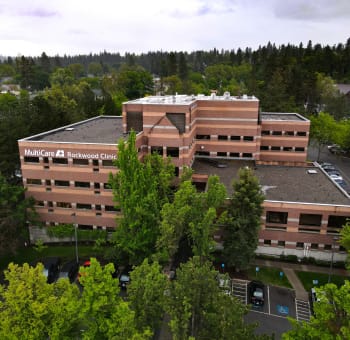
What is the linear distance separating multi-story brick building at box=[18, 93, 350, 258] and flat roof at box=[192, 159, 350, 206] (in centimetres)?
13

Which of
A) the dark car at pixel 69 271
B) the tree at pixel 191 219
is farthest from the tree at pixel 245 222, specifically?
the dark car at pixel 69 271

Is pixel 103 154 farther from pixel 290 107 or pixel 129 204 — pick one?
pixel 290 107

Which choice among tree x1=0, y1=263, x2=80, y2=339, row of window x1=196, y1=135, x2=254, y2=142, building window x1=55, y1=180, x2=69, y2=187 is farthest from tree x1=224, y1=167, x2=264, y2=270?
building window x1=55, y1=180, x2=69, y2=187

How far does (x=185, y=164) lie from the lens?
47375mm

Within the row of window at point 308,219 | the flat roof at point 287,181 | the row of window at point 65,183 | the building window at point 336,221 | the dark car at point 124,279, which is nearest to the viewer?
the dark car at point 124,279

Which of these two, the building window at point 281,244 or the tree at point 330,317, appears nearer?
the tree at point 330,317

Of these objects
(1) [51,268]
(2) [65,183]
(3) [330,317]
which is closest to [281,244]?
(3) [330,317]

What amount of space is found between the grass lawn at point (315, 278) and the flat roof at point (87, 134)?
29737 mm

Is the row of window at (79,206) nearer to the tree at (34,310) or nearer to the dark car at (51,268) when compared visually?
the dark car at (51,268)

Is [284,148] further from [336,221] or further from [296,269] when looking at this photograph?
[296,269]

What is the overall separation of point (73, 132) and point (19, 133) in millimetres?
10943

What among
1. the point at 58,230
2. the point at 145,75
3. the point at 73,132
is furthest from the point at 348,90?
the point at 58,230

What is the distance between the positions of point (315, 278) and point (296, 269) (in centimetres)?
244

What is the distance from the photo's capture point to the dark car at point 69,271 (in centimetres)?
3800
